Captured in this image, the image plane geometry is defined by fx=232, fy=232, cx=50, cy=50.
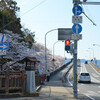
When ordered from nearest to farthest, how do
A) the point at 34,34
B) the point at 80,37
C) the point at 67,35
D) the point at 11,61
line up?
the point at 80,37 < the point at 67,35 < the point at 11,61 < the point at 34,34

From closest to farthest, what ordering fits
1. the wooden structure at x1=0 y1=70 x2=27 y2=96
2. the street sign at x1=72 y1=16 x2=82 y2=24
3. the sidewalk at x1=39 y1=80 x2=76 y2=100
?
the wooden structure at x1=0 y1=70 x2=27 y2=96 → the sidewalk at x1=39 y1=80 x2=76 y2=100 → the street sign at x1=72 y1=16 x2=82 y2=24

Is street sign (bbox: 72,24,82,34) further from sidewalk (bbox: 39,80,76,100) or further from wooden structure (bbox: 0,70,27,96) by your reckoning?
wooden structure (bbox: 0,70,27,96)

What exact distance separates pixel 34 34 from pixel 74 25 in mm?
50464

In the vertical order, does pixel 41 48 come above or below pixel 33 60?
above

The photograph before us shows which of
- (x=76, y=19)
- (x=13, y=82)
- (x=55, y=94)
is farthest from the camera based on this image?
(x=55, y=94)

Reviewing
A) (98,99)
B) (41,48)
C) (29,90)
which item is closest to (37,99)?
(29,90)

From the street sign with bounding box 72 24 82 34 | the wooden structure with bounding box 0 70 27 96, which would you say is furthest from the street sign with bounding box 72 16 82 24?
the wooden structure with bounding box 0 70 27 96

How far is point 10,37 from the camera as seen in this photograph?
35.3m

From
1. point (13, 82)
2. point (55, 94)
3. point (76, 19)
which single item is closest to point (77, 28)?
point (76, 19)

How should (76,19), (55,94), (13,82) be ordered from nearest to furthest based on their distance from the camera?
(76,19) → (13,82) → (55,94)

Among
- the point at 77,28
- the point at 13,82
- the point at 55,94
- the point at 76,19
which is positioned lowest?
the point at 55,94

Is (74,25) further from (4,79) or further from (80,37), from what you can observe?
(4,79)

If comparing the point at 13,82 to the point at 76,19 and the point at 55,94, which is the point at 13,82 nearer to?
the point at 55,94

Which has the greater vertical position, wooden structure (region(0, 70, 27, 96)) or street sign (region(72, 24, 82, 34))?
street sign (region(72, 24, 82, 34))
